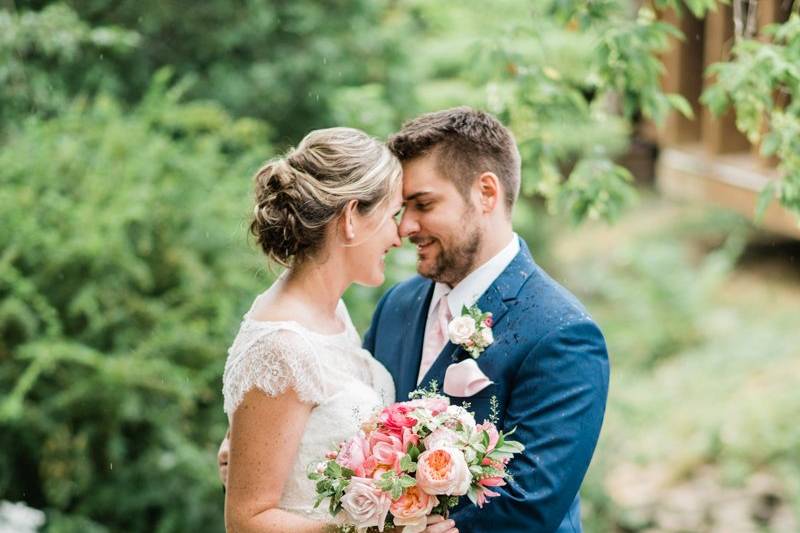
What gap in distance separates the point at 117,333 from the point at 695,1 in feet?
13.0

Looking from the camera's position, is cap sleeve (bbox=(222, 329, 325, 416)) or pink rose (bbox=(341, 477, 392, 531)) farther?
cap sleeve (bbox=(222, 329, 325, 416))

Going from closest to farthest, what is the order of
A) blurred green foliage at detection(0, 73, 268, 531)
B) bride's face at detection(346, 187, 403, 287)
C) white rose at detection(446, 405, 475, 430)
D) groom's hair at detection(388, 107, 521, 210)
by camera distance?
white rose at detection(446, 405, 475, 430)
bride's face at detection(346, 187, 403, 287)
groom's hair at detection(388, 107, 521, 210)
blurred green foliage at detection(0, 73, 268, 531)

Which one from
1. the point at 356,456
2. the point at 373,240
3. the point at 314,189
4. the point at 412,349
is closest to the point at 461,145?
the point at 373,240

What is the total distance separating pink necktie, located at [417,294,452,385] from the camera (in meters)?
2.91

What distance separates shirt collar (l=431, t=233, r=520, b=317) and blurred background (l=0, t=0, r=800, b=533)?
25.7 inches

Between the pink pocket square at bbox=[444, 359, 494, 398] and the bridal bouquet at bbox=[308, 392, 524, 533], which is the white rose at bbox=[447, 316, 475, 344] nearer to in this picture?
the pink pocket square at bbox=[444, 359, 494, 398]

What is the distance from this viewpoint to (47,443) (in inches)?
228

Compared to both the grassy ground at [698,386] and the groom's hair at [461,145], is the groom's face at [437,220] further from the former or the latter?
the grassy ground at [698,386]

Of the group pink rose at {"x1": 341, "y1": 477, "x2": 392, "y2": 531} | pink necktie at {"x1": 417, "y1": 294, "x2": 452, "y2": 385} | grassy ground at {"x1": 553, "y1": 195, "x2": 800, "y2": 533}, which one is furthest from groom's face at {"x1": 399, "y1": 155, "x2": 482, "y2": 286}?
grassy ground at {"x1": 553, "y1": 195, "x2": 800, "y2": 533}

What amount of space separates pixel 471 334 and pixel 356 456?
1.85 ft

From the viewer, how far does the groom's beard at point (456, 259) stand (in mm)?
2852

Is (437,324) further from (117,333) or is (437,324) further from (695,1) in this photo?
(117,333)

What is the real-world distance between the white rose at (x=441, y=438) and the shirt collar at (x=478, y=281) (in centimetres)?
67

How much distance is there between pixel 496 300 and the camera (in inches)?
110
